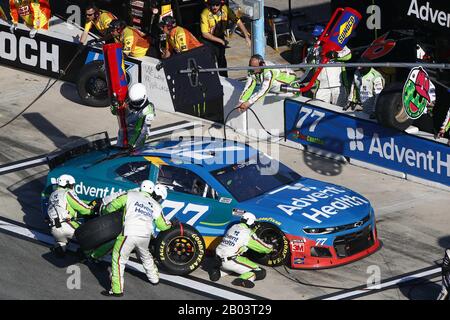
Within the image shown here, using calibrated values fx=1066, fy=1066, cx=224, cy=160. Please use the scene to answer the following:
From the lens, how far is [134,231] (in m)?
13.6

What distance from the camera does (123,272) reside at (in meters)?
13.8

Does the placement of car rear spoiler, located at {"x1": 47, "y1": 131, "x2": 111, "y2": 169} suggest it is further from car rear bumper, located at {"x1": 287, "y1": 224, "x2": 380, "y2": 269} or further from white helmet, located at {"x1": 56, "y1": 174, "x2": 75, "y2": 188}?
car rear bumper, located at {"x1": 287, "y1": 224, "x2": 380, "y2": 269}

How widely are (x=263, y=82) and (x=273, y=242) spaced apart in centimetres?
510

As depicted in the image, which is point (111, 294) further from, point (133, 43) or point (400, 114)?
point (133, 43)

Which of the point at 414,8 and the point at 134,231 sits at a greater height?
the point at 414,8

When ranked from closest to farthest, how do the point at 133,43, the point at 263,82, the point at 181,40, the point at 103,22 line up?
the point at 263,82 → the point at 181,40 → the point at 133,43 → the point at 103,22

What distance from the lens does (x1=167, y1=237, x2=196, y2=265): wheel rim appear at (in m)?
14.1

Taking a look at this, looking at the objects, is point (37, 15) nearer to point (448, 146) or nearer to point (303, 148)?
point (303, 148)

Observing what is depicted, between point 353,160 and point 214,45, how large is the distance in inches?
178

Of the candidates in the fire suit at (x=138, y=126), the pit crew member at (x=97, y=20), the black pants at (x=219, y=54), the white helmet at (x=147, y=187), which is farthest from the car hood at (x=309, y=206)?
the pit crew member at (x=97, y=20)

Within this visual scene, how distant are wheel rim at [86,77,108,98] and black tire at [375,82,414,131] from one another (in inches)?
236

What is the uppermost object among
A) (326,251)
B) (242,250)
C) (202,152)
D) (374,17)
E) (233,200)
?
(374,17)

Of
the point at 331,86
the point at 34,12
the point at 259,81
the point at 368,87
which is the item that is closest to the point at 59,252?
the point at 259,81

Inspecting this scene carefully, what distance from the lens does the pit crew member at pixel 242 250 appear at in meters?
13.9
